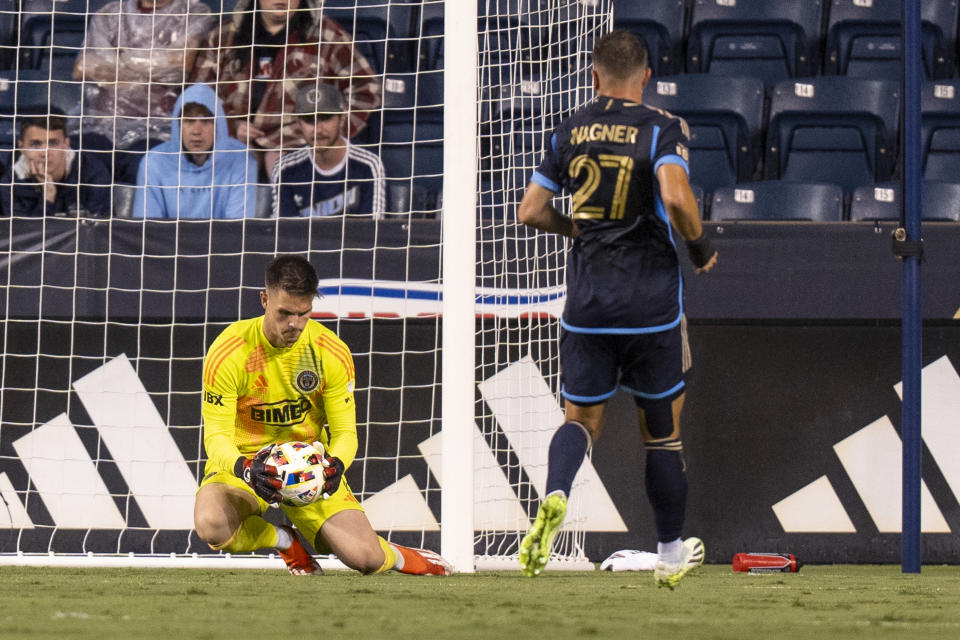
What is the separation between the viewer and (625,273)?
3865mm

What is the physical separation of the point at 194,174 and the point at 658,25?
10.9 ft

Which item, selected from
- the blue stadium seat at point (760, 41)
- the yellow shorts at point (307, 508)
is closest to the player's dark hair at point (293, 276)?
the yellow shorts at point (307, 508)

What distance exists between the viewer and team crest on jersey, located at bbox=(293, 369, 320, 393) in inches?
189

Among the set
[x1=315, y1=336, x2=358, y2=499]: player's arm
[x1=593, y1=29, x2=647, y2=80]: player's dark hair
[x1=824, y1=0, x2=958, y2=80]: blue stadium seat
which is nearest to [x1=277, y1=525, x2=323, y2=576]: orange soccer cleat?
[x1=315, y1=336, x2=358, y2=499]: player's arm

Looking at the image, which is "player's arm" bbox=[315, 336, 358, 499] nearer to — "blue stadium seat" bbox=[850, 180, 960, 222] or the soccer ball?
the soccer ball

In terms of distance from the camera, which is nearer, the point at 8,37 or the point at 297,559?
the point at 297,559

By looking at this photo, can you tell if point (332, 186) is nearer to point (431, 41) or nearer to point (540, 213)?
point (431, 41)

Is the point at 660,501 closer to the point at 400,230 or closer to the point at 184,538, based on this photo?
the point at 400,230

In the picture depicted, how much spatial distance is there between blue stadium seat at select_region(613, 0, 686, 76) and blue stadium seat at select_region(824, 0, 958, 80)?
900 mm

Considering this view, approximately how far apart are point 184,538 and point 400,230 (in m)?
1.71

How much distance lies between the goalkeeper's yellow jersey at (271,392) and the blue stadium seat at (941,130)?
161 inches

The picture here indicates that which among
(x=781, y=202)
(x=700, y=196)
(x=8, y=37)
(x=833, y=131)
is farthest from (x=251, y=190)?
(x=833, y=131)

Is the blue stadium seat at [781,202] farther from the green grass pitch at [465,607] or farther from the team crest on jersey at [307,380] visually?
the team crest on jersey at [307,380]

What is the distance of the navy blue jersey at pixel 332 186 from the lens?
638 centimetres
